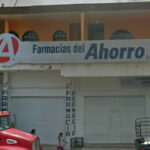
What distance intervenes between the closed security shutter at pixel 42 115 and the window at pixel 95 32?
16.1 feet

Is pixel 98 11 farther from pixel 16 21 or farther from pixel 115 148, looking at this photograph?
pixel 115 148

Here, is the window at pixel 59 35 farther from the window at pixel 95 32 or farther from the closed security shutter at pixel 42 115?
the closed security shutter at pixel 42 115

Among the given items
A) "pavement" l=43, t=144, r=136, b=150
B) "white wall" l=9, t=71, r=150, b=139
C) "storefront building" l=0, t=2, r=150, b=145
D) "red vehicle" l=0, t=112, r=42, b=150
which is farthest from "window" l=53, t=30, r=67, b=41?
"red vehicle" l=0, t=112, r=42, b=150

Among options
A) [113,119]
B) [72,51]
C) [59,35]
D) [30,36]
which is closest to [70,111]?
[113,119]

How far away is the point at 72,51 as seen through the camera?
55.4 feet

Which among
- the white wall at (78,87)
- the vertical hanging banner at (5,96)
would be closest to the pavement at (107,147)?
the white wall at (78,87)

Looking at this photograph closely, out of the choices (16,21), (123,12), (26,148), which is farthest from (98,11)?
(26,148)

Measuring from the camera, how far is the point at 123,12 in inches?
736

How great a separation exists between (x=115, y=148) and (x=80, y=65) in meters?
5.39

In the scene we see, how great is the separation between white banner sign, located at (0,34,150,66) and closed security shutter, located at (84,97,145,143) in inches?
133

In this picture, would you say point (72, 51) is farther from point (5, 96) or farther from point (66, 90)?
point (5, 96)

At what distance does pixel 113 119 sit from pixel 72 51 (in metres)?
5.18

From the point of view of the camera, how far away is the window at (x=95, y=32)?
20373mm

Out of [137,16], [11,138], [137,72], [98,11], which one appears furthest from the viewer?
[137,16]
